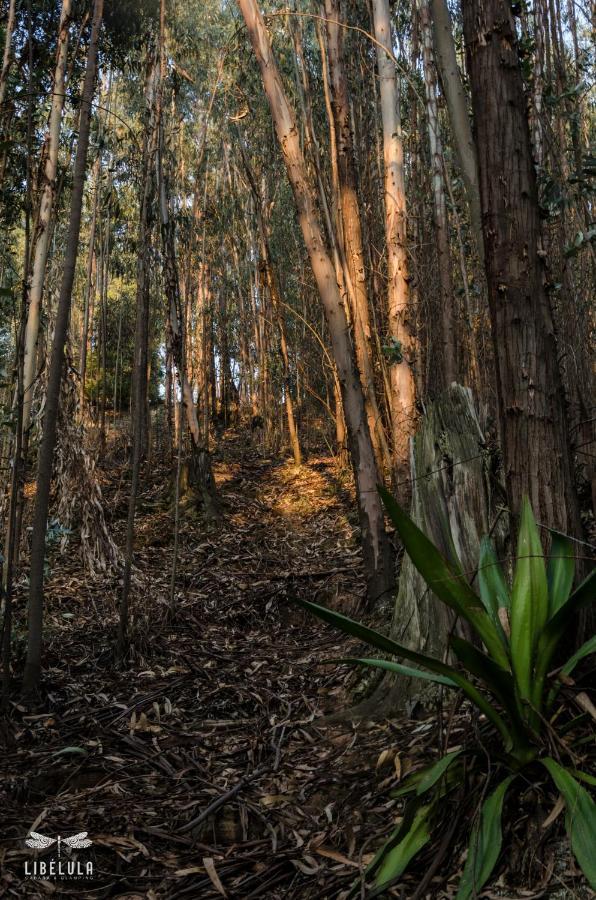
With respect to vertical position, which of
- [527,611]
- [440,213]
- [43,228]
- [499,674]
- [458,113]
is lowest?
[499,674]

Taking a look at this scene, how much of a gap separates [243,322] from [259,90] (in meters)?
4.31

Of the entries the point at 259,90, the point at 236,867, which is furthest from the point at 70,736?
the point at 259,90

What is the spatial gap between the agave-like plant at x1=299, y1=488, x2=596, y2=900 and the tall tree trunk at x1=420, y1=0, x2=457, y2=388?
492 cm

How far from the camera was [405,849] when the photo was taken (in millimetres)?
1760

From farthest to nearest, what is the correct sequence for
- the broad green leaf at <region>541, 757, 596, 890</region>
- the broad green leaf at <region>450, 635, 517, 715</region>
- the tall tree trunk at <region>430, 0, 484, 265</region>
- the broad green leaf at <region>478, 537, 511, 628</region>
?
the tall tree trunk at <region>430, 0, 484, 265</region> → the broad green leaf at <region>478, 537, 511, 628</region> → the broad green leaf at <region>450, 635, 517, 715</region> → the broad green leaf at <region>541, 757, 596, 890</region>

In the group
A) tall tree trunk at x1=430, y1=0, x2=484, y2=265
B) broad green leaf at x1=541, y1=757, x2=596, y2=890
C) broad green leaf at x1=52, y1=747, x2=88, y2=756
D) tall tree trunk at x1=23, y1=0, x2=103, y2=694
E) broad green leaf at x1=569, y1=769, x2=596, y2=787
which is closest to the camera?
broad green leaf at x1=541, y1=757, x2=596, y2=890

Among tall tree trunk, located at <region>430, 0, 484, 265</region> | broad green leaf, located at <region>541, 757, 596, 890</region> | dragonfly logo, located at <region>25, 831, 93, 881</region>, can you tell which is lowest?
dragonfly logo, located at <region>25, 831, 93, 881</region>

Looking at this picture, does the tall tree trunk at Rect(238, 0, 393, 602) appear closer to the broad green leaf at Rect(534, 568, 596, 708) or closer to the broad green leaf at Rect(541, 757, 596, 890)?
the broad green leaf at Rect(534, 568, 596, 708)

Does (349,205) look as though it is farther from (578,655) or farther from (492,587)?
(578,655)

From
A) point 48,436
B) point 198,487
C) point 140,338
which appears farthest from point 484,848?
point 198,487

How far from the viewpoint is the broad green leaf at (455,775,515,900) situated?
1.58 m

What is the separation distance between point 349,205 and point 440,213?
156 centimetres

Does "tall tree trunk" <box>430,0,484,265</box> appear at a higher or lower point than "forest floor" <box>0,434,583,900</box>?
higher

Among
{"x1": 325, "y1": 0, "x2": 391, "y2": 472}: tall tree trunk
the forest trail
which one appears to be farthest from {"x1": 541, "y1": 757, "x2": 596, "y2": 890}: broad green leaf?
{"x1": 325, "y1": 0, "x2": 391, "y2": 472}: tall tree trunk
